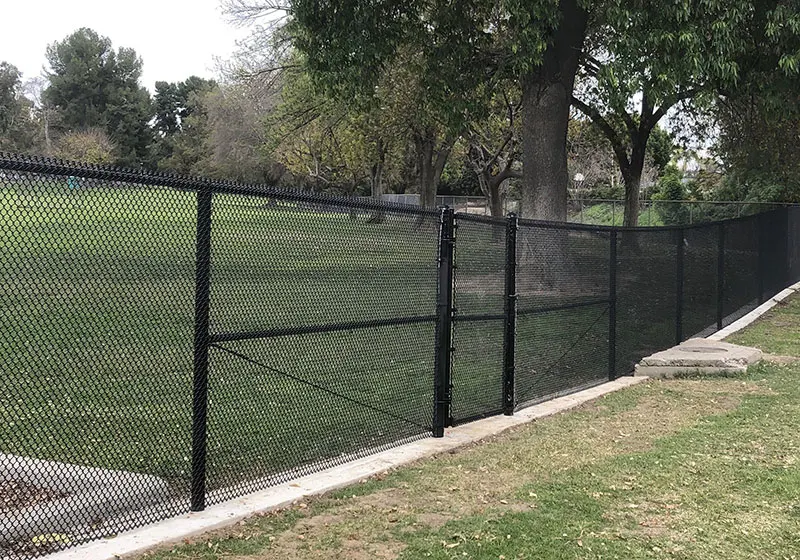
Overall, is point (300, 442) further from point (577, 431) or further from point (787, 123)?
point (787, 123)

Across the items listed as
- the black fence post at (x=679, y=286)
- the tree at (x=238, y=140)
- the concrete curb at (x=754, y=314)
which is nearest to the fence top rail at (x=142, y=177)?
A: the black fence post at (x=679, y=286)

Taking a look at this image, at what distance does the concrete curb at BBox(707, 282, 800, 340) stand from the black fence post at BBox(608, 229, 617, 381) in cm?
390

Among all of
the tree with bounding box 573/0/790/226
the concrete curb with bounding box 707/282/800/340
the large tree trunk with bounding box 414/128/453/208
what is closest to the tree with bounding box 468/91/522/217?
the large tree trunk with bounding box 414/128/453/208

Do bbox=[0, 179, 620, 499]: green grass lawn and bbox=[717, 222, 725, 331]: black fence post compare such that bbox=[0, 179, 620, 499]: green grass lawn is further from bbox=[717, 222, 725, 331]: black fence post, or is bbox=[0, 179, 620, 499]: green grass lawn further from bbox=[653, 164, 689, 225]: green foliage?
bbox=[653, 164, 689, 225]: green foliage

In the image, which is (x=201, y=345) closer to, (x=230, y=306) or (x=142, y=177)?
(x=230, y=306)

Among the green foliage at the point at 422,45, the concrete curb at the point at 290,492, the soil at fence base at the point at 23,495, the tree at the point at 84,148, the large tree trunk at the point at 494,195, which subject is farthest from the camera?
the tree at the point at 84,148

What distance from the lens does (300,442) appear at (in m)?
6.02

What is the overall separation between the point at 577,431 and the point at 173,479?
3516 millimetres

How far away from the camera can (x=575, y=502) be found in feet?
17.0

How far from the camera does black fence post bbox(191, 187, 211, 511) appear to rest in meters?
4.62

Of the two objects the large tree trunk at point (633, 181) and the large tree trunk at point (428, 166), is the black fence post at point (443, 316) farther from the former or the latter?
the large tree trunk at point (428, 166)

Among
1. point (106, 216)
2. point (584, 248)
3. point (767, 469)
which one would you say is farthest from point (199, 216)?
point (584, 248)

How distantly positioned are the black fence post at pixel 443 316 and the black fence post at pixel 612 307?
3.35 m

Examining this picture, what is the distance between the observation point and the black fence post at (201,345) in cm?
462
